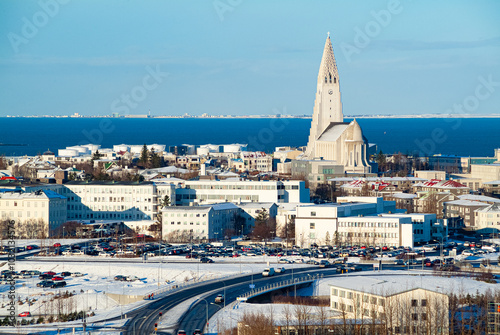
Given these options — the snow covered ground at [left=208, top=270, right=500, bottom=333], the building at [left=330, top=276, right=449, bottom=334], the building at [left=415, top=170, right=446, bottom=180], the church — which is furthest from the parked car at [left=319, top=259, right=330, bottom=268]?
the church

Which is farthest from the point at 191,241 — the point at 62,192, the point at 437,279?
the point at 437,279

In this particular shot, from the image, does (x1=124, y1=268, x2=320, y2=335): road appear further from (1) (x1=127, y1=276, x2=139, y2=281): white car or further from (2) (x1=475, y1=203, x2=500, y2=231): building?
(2) (x1=475, y1=203, x2=500, y2=231): building

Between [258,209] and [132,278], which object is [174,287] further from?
[258,209]

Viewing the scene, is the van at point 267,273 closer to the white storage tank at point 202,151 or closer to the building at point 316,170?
the building at point 316,170

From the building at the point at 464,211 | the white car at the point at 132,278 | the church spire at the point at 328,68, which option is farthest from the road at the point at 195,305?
the church spire at the point at 328,68

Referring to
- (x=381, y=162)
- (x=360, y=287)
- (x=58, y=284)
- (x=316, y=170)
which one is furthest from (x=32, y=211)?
(x=381, y=162)
